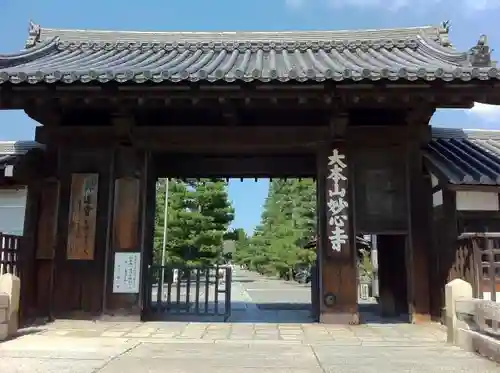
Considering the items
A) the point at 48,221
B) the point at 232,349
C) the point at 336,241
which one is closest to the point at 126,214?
the point at 48,221

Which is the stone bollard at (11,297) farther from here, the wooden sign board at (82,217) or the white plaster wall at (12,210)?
the white plaster wall at (12,210)

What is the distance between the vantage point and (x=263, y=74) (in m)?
7.08

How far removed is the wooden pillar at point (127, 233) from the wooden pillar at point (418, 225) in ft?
15.9

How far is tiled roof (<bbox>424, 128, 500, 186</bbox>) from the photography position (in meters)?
7.36

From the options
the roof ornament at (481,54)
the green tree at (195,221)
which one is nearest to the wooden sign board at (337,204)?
the roof ornament at (481,54)

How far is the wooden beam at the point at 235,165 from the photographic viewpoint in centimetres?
1013

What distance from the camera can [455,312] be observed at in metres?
6.23

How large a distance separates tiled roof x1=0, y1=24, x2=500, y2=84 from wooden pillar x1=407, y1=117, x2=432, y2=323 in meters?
1.26

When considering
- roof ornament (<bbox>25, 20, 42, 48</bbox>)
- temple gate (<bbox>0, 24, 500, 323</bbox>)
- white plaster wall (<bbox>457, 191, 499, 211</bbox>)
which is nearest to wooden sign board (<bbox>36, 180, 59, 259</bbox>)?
temple gate (<bbox>0, 24, 500, 323</bbox>)

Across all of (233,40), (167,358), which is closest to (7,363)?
(167,358)

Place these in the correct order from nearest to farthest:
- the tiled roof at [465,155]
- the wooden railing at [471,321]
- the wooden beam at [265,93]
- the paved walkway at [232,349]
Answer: the paved walkway at [232,349] < the wooden railing at [471,321] < the wooden beam at [265,93] < the tiled roof at [465,155]

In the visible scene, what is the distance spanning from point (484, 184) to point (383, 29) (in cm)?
567

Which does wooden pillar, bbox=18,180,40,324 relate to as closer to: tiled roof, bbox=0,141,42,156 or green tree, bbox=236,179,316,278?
tiled roof, bbox=0,141,42,156

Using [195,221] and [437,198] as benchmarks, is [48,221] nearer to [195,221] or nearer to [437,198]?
[437,198]
